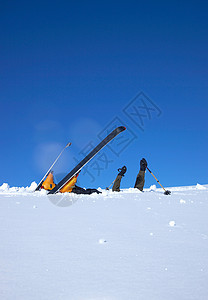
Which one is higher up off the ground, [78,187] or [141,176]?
Result: [141,176]

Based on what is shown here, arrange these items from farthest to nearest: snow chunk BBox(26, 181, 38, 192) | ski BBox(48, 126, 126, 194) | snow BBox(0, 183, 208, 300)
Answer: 1. snow chunk BBox(26, 181, 38, 192)
2. ski BBox(48, 126, 126, 194)
3. snow BBox(0, 183, 208, 300)

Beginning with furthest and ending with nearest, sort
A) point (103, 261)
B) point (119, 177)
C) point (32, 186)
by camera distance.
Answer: point (32, 186)
point (119, 177)
point (103, 261)

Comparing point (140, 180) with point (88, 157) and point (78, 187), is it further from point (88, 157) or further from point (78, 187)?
point (88, 157)

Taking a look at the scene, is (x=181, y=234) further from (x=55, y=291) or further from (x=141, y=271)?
(x=55, y=291)

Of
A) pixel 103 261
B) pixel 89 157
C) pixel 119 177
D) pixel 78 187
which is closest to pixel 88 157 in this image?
pixel 89 157

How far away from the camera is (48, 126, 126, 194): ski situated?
9539 mm

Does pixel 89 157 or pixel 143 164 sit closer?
pixel 89 157

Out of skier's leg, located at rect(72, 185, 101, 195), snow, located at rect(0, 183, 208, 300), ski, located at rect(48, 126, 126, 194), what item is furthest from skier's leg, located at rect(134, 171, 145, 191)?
snow, located at rect(0, 183, 208, 300)

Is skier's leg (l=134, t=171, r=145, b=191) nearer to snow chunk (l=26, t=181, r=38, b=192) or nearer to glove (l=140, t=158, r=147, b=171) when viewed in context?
glove (l=140, t=158, r=147, b=171)

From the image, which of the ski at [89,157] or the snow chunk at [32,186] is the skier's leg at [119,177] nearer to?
the ski at [89,157]

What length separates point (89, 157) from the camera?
951cm

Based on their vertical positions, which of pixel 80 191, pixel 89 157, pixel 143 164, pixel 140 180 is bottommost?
pixel 80 191

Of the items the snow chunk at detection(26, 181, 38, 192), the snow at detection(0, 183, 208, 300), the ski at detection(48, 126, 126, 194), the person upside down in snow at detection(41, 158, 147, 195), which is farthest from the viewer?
the snow chunk at detection(26, 181, 38, 192)

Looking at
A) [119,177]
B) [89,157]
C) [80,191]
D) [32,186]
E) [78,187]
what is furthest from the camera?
[32,186]
